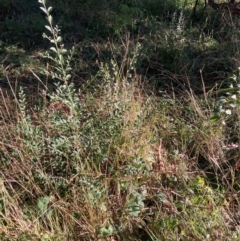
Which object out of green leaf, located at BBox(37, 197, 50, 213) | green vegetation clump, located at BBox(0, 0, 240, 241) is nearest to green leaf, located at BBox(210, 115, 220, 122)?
green vegetation clump, located at BBox(0, 0, 240, 241)

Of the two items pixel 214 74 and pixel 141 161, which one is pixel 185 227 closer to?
pixel 141 161

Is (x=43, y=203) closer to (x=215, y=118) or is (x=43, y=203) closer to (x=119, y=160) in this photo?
(x=119, y=160)

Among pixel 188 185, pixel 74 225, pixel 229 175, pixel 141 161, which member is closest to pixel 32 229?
pixel 74 225

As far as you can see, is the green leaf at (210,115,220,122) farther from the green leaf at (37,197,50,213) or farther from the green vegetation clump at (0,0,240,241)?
the green leaf at (37,197,50,213)

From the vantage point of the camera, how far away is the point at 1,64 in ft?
15.2

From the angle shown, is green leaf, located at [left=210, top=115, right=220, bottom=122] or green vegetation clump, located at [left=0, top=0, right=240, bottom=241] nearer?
green vegetation clump, located at [left=0, top=0, right=240, bottom=241]

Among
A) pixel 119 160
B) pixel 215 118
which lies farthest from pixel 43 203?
pixel 215 118

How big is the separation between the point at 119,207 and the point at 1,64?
2.54 meters

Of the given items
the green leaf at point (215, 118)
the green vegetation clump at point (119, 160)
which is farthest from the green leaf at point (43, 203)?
the green leaf at point (215, 118)

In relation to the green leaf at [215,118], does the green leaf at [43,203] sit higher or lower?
lower

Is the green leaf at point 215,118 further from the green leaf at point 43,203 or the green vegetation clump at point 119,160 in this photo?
the green leaf at point 43,203

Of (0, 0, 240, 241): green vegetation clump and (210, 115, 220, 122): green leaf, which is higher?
(210, 115, 220, 122): green leaf

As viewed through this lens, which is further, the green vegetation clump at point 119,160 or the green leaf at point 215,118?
the green leaf at point 215,118

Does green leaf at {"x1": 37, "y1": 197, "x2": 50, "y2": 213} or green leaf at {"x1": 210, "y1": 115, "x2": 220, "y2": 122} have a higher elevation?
green leaf at {"x1": 210, "y1": 115, "x2": 220, "y2": 122}
